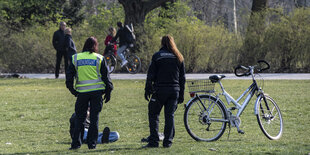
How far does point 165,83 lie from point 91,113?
1040mm

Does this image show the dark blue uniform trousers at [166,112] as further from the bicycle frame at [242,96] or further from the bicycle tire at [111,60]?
the bicycle tire at [111,60]

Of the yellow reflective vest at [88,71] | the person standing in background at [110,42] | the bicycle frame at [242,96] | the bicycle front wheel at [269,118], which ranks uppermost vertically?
the person standing in background at [110,42]

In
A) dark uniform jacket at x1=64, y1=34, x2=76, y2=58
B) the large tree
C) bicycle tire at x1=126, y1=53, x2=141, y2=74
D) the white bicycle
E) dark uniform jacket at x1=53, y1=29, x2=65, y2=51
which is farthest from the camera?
the large tree

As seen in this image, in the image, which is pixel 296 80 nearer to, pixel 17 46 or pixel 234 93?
pixel 234 93

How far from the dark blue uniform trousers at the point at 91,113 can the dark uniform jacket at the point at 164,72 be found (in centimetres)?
67

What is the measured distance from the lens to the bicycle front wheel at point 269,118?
24.3 ft

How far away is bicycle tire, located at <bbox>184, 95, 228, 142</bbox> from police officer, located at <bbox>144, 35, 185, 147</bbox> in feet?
1.38

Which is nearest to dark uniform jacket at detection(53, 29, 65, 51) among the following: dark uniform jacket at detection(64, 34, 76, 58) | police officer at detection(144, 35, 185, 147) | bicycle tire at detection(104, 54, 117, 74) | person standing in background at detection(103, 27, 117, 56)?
dark uniform jacket at detection(64, 34, 76, 58)

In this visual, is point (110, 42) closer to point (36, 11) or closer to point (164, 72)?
point (164, 72)

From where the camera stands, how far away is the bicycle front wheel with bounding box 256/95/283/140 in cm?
740

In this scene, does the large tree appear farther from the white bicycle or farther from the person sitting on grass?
the white bicycle

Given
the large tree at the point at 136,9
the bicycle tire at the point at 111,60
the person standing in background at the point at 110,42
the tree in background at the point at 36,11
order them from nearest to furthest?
the person standing in background at the point at 110,42 < the bicycle tire at the point at 111,60 < the large tree at the point at 136,9 < the tree in background at the point at 36,11

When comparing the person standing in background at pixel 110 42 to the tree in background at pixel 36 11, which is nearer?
the person standing in background at pixel 110 42

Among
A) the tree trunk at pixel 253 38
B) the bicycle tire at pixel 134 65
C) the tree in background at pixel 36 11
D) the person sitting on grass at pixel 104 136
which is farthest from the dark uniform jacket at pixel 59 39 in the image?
the tree in background at pixel 36 11
